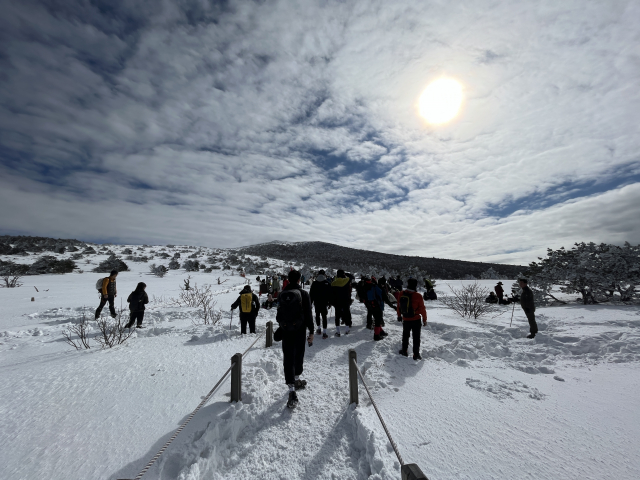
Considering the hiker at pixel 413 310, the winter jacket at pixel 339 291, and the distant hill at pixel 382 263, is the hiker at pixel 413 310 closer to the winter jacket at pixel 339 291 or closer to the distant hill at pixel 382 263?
the winter jacket at pixel 339 291

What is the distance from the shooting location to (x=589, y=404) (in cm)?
411

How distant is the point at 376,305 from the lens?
8094mm

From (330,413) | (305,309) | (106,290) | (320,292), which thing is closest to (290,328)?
(305,309)

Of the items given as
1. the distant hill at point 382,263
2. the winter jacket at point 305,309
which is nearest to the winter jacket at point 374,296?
the winter jacket at point 305,309

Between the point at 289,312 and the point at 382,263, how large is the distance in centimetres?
7079

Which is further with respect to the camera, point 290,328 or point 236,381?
point 290,328

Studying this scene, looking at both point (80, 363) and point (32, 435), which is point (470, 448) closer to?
point (32, 435)

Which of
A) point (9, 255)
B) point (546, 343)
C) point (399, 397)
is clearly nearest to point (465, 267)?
point (546, 343)

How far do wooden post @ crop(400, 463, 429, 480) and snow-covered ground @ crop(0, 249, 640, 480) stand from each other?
0.91m

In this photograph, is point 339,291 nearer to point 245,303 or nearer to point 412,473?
point 245,303

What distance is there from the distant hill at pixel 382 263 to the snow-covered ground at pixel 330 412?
42509mm

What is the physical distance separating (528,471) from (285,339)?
3380mm

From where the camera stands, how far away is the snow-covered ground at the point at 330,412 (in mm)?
3025

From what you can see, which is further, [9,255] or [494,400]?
[9,255]
